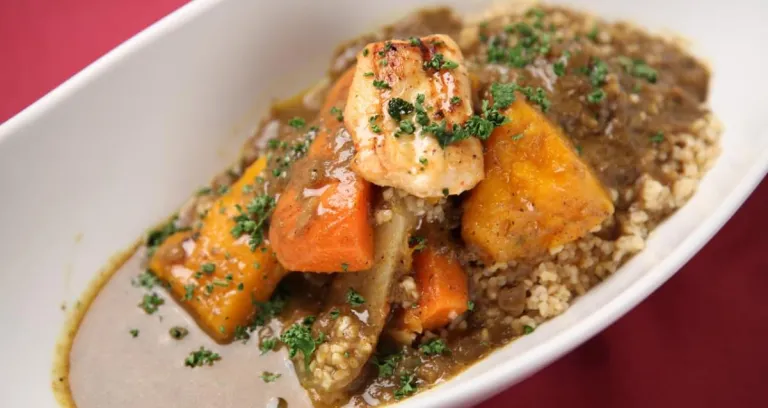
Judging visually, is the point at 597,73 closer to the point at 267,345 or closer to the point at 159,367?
the point at 267,345

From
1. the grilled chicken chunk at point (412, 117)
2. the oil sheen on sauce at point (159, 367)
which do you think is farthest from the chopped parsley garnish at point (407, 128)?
the oil sheen on sauce at point (159, 367)

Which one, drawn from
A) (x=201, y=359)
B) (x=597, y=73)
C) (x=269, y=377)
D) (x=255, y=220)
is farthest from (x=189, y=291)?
(x=597, y=73)

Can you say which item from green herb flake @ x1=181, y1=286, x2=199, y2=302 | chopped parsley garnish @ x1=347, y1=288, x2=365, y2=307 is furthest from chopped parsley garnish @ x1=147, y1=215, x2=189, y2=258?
chopped parsley garnish @ x1=347, y1=288, x2=365, y2=307

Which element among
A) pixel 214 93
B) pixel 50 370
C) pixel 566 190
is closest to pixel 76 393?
pixel 50 370

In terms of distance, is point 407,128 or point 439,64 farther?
point 439,64

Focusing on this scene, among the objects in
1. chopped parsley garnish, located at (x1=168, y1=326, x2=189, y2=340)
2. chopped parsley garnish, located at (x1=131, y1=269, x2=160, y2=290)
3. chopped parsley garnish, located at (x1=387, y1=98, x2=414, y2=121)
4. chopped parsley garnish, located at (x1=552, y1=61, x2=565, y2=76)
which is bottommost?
chopped parsley garnish, located at (x1=168, y1=326, x2=189, y2=340)

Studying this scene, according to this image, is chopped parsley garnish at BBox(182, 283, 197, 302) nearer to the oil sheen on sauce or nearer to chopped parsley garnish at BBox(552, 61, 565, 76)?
the oil sheen on sauce
